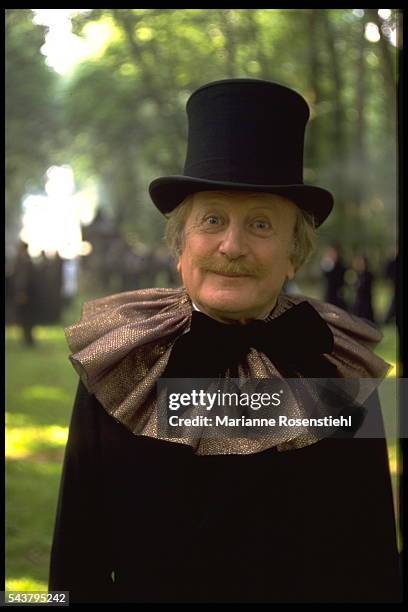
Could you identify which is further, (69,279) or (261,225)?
(69,279)

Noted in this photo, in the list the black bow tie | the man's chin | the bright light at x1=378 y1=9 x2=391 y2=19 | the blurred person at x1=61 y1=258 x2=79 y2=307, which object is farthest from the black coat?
the blurred person at x1=61 y1=258 x2=79 y2=307

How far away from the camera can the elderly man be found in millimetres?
1783

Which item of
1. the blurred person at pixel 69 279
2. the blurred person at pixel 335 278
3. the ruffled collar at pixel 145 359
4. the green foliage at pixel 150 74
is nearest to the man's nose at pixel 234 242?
the ruffled collar at pixel 145 359

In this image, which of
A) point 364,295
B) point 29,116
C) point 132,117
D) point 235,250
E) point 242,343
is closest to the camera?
point 235,250

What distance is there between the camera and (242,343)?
1.84m

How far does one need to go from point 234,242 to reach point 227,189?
0.13m

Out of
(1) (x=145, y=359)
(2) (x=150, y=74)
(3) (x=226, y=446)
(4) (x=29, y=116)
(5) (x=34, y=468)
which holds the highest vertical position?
(2) (x=150, y=74)

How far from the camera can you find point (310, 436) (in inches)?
71.9

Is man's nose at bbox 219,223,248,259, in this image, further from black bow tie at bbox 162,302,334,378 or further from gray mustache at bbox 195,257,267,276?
black bow tie at bbox 162,302,334,378

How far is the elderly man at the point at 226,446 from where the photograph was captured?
1.78 meters

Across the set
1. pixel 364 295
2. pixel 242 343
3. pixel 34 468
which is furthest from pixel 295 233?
pixel 364 295

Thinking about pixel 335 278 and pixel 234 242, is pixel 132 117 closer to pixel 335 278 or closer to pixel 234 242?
pixel 234 242

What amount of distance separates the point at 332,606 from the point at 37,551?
204 cm

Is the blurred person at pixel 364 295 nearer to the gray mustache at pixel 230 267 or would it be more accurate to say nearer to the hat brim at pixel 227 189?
the hat brim at pixel 227 189
